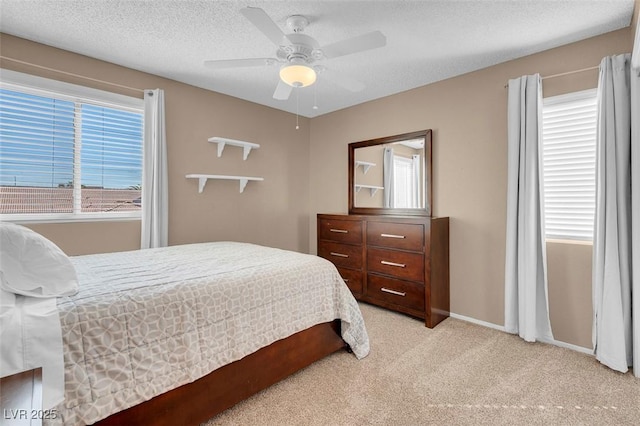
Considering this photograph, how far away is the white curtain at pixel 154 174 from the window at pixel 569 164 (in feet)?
11.6

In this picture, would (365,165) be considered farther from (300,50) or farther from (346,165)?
(300,50)

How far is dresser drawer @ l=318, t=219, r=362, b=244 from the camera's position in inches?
141

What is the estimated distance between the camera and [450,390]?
196cm

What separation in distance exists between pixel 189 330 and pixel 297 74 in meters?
1.65

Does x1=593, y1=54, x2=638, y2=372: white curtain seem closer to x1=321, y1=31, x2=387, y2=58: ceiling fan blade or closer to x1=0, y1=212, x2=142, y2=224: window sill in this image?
x1=321, y1=31, x2=387, y2=58: ceiling fan blade

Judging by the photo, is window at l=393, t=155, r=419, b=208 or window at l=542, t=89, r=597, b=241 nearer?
window at l=542, t=89, r=597, b=241

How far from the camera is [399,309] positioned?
10.5 ft

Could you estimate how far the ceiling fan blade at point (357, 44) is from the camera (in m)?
1.78

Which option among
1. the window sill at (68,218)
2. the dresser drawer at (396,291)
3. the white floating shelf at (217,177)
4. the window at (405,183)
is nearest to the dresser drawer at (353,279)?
the dresser drawer at (396,291)

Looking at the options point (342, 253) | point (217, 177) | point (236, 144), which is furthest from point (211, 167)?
point (342, 253)

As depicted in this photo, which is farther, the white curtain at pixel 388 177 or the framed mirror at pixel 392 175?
the white curtain at pixel 388 177

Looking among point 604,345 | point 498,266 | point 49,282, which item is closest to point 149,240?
point 49,282

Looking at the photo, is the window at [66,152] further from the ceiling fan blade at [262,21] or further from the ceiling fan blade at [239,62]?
the ceiling fan blade at [262,21]

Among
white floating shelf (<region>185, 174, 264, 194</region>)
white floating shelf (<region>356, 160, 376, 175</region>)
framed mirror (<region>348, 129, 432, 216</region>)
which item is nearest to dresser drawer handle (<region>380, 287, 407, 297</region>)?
framed mirror (<region>348, 129, 432, 216</region>)
